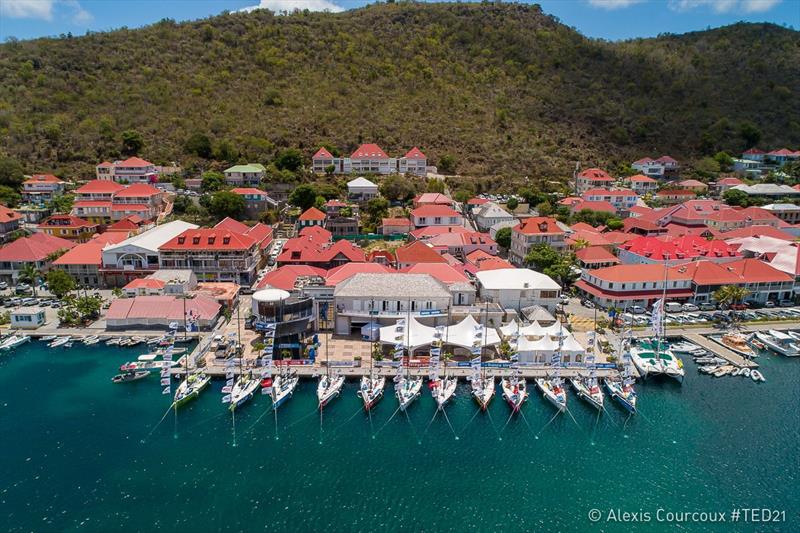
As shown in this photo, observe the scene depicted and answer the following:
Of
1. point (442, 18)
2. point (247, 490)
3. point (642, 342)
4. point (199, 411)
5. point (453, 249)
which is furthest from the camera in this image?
point (442, 18)

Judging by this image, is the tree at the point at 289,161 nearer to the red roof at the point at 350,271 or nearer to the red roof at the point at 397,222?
the red roof at the point at 397,222

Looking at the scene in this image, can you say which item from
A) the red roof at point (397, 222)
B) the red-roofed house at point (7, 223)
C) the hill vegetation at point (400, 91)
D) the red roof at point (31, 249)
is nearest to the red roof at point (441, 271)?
the red roof at point (397, 222)

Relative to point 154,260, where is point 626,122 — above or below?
above

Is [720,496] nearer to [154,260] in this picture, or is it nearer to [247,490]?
[247,490]

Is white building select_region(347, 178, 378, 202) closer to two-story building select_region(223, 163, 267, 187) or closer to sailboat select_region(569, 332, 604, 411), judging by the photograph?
two-story building select_region(223, 163, 267, 187)

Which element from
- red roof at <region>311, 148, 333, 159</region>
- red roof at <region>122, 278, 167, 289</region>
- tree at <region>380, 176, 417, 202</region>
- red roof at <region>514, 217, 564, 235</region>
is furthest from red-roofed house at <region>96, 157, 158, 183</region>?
red roof at <region>514, 217, 564, 235</region>

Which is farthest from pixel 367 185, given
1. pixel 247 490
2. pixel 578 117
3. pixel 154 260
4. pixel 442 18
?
pixel 442 18
